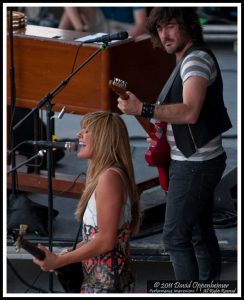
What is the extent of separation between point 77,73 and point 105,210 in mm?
1871

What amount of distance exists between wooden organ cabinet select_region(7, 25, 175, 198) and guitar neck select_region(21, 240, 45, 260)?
5.64 feet

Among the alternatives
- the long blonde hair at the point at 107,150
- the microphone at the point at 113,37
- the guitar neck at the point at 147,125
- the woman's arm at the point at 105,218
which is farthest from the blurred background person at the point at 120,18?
the woman's arm at the point at 105,218

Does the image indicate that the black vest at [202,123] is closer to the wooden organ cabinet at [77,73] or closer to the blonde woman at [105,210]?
the blonde woman at [105,210]

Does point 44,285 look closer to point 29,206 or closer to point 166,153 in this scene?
point 29,206

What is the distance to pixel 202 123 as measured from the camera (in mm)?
3951

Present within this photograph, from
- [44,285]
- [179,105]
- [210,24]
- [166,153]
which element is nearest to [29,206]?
[44,285]

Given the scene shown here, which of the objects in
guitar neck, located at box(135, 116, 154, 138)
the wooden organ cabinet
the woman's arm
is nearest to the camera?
the woman's arm

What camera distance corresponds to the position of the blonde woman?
3.31 meters

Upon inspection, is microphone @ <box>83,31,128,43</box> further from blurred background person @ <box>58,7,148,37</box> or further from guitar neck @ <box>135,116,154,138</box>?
blurred background person @ <box>58,7,148,37</box>

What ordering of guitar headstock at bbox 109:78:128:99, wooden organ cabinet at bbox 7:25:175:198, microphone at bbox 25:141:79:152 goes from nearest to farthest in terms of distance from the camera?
microphone at bbox 25:141:79:152, guitar headstock at bbox 109:78:128:99, wooden organ cabinet at bbox 7:25:175:198

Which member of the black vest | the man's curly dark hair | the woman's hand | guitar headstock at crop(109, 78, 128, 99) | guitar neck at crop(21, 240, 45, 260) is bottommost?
the woman's hand

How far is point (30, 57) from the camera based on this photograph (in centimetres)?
518

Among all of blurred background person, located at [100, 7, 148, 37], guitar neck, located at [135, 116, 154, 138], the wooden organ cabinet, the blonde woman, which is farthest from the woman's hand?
blurred background person, located at [100, 7, 148, 37]

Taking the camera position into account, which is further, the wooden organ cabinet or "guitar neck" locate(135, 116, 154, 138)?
the wooden organ cabinet
